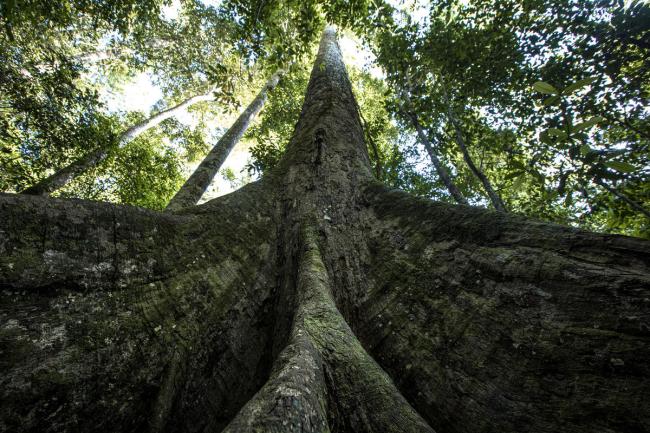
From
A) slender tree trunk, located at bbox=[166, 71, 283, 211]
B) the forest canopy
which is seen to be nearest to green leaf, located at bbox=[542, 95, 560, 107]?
the forest canopy

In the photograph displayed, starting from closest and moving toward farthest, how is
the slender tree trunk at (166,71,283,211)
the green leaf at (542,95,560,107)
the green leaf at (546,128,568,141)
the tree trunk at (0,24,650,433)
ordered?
the tree trunk at (0,24,650,433) < the green leaf at (542,95,560,107) < the green leaf at (546,128,568,141) < the slender tree trunk at (166,71,283,211)

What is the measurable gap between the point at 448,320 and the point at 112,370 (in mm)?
1602

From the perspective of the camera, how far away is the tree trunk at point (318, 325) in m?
1.05

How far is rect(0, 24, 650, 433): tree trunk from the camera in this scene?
1050 millimetres

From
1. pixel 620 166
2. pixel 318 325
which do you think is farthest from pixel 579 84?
pixel 318 325

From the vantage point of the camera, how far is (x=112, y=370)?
129cm

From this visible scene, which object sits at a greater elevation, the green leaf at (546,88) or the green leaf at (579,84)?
the green leaf at (546,88)

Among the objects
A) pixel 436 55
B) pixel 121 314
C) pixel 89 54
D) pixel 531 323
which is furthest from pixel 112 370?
pixel 89 54

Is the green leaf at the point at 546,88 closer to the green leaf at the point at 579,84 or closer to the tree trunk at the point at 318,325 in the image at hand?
the green leaf at the point at 579,84

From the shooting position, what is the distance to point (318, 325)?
4.53 ft

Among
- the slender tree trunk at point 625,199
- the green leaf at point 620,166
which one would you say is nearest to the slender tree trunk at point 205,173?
the green leaf at point 620,166

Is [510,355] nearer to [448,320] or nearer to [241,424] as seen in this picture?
[448,320]

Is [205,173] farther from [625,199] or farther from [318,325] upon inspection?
[625,199]

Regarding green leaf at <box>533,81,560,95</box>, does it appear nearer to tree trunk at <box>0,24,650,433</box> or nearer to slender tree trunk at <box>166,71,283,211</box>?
tree trunk at <box>0,24,650,433</box>
